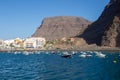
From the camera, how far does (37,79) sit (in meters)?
51.0

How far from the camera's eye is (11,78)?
52.7 meters

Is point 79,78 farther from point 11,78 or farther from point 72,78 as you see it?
point 11,78

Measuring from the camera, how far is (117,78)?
48438mm

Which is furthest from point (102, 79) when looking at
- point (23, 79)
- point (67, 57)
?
point (67, 57)

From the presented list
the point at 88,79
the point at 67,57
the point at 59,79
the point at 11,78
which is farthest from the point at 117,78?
the point at 67,57

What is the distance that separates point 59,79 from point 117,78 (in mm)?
9417

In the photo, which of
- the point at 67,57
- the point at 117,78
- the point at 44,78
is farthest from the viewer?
the point at 67,57

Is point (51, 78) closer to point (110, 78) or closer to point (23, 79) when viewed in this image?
point (23, 79)

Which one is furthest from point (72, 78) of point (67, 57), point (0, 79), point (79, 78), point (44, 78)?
point (67, 57)

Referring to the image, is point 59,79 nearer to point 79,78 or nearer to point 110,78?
point 79,78

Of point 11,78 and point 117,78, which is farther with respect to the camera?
point 11,78

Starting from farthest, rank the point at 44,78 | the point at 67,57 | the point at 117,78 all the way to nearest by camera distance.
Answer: the point at 67,57, the point at 44,78, the point at 117,78

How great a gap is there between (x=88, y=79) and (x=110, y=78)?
3587 mm

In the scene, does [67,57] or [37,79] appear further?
[67,57]
